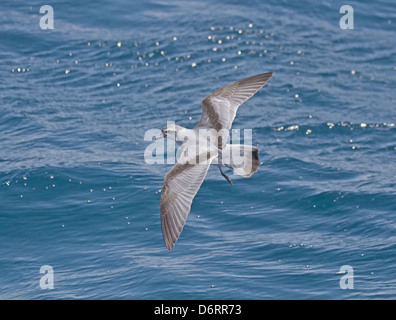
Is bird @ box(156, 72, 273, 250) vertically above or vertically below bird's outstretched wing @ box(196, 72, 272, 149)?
below

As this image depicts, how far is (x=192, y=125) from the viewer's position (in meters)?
14.8

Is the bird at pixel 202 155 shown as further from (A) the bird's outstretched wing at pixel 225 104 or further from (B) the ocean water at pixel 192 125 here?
(B) the ocean water at pixel 192 125

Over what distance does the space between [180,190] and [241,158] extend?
3.11 feet

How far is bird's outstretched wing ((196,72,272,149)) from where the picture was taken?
10016mm

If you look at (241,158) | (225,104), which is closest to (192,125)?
(225,104)

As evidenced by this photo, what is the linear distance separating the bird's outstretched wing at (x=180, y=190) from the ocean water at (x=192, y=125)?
186 centimetres

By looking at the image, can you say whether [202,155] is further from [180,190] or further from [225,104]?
[225,104]

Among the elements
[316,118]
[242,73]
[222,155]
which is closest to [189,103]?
[242,73]

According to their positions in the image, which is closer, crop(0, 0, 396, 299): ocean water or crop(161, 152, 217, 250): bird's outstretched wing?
crop(161, 152, 217, 250): bird's outstretched wing

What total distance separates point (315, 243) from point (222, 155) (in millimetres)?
3049

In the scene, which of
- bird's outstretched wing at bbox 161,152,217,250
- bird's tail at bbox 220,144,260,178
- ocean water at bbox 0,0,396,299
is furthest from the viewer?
ocean water at bbox 0,0,396,299

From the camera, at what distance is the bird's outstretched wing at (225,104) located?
394 inches

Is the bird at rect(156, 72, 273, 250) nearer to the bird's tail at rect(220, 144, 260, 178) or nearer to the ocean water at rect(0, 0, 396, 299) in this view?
the bird's tail at rect(220, 144, 260, 178)

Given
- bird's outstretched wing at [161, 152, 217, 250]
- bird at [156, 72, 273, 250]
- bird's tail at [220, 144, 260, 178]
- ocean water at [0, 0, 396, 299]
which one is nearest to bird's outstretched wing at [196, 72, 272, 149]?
bird at [156, 72, 273, 250]
